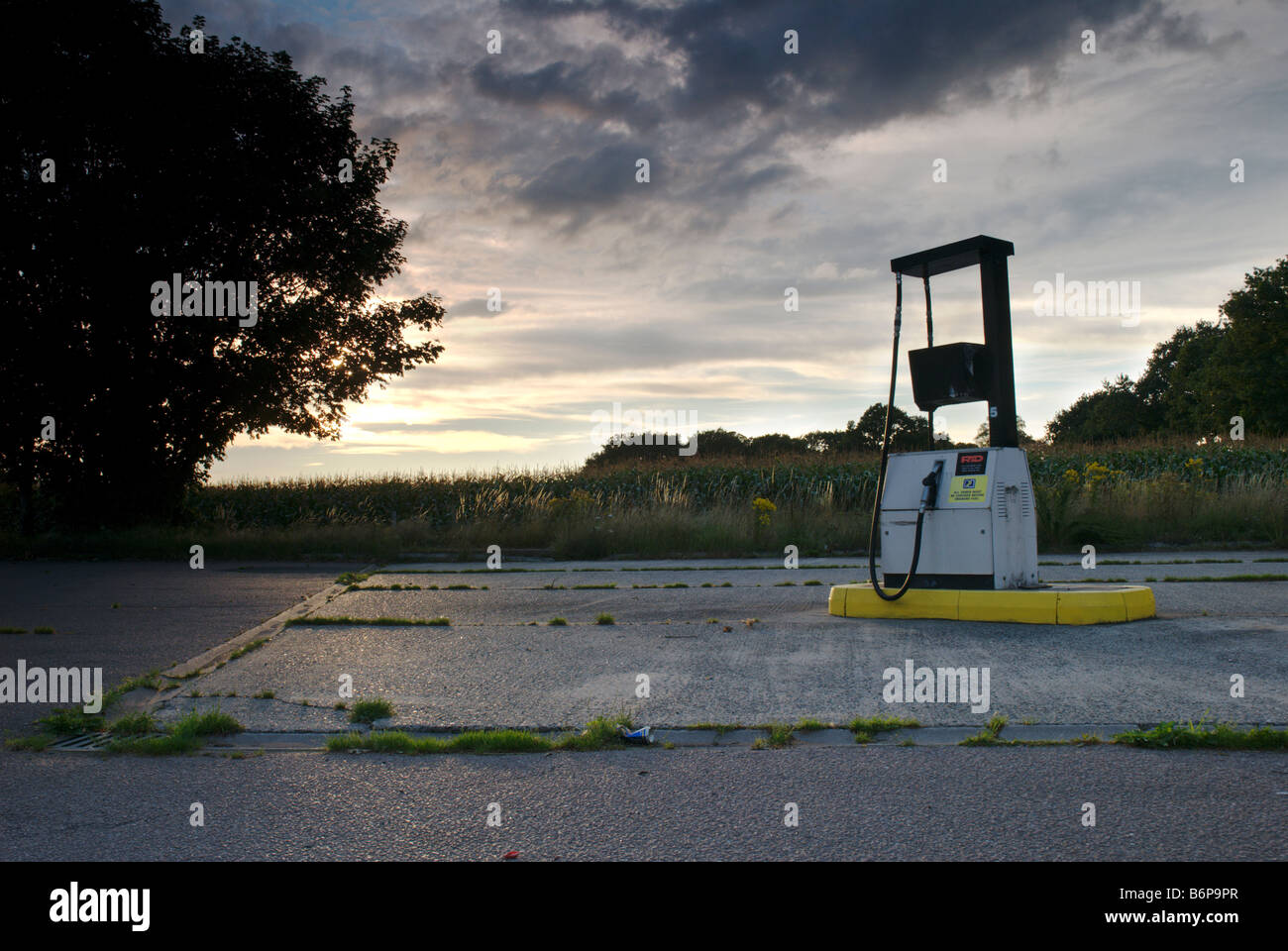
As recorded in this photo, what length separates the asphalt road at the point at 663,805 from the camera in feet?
11.8

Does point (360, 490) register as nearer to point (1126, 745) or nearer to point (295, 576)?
point (295, 576)

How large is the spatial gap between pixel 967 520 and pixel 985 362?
4.45 ft

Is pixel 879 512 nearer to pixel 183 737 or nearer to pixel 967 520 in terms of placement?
pixel 967 520

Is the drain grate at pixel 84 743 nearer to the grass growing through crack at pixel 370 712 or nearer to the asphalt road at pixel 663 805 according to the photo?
the asphalt road at pixel 663 805

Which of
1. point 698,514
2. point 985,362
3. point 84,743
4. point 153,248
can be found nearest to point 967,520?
point 985,362

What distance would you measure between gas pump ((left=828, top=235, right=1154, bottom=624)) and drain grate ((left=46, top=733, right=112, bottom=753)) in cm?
553

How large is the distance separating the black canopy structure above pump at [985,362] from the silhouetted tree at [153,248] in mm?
17792

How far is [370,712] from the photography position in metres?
5.66

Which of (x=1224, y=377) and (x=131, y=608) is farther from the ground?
(x=1224, y=377)

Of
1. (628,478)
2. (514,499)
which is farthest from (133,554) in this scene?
(628,478)

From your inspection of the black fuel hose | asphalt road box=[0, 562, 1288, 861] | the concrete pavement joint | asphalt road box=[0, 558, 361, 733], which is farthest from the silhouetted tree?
the black fuel hose

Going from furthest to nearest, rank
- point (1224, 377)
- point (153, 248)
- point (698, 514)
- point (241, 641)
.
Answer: point (1224, 377), point (153, 248), point (698, 514), point (241, 641)

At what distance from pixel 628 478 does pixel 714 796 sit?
21.2m

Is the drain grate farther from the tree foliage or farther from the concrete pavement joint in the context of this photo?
the tree foliage
